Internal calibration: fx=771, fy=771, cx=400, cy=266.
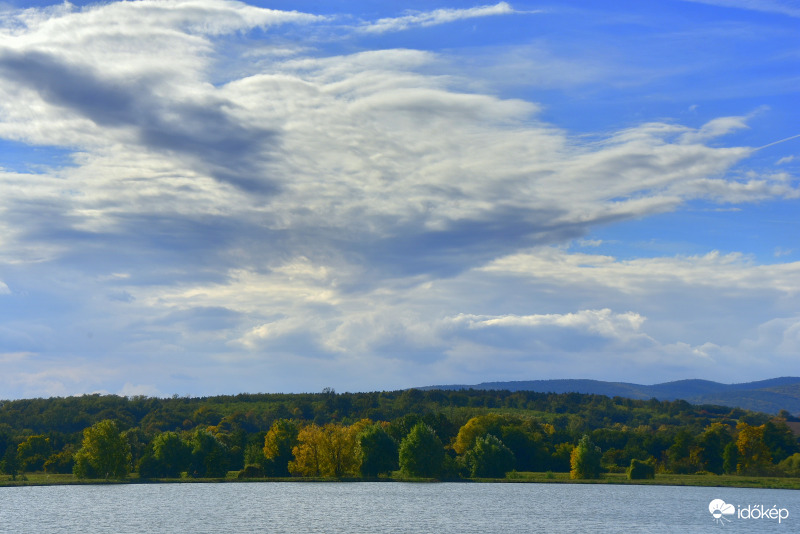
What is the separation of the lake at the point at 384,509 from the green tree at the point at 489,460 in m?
14.1

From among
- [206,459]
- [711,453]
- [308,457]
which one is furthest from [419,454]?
[711,453]

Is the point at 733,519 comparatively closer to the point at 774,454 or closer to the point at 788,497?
the point at 788,497

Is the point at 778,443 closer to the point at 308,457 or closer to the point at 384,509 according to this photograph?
the point at 308,457

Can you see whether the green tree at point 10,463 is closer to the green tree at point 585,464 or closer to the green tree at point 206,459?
the green tree at point 206,459

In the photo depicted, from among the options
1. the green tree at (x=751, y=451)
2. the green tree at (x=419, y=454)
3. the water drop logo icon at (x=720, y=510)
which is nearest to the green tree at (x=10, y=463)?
the green tree at (x=419, y=454)

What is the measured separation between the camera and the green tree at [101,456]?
143875 millimetres

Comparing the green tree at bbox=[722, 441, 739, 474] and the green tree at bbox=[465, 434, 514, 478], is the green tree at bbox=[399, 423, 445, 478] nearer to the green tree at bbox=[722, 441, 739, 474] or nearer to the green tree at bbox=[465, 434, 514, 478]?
the green tree at bbox=[465, 434, 514, 478]

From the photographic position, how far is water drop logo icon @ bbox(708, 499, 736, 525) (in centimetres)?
9344

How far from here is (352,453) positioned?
154 m

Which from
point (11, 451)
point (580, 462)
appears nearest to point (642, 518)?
point (580, 462)

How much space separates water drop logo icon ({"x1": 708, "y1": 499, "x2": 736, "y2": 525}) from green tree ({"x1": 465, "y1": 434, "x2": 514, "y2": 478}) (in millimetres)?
54980

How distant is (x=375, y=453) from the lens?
153 meters

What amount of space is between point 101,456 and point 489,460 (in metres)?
74.7

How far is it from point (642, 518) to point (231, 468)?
88.2 metres
